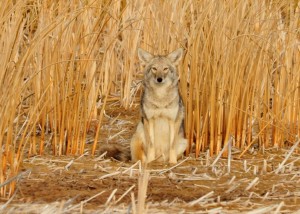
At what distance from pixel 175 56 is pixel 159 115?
0.64 metres

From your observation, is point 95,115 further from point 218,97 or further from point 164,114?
point 218,97

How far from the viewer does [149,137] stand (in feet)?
28.1

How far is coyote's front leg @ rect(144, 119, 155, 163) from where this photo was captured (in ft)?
28.1

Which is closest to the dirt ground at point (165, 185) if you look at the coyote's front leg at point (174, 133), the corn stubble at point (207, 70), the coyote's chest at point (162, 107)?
the coyote's front leg at point (174, 133)

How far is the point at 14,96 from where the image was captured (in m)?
6.07

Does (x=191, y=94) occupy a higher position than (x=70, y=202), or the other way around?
(x=191, y=94)

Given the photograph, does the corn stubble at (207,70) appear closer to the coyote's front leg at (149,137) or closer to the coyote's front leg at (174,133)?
the coyote's front leg at (174,133)

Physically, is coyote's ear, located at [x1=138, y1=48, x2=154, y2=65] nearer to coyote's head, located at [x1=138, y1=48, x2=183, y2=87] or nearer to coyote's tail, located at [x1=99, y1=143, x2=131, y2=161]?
coyote's head, located at [x1=138, y1=48, x2=183, y2=87]

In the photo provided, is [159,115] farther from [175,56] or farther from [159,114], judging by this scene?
[175,56]

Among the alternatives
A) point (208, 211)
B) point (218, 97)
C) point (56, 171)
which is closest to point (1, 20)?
point (56, 171)

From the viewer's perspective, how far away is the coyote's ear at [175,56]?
837 centimetres

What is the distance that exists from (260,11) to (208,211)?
10.4ft

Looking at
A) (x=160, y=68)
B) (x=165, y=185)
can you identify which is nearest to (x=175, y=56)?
(x=160, y=68)

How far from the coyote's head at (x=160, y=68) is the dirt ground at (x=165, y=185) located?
32.7 inches
